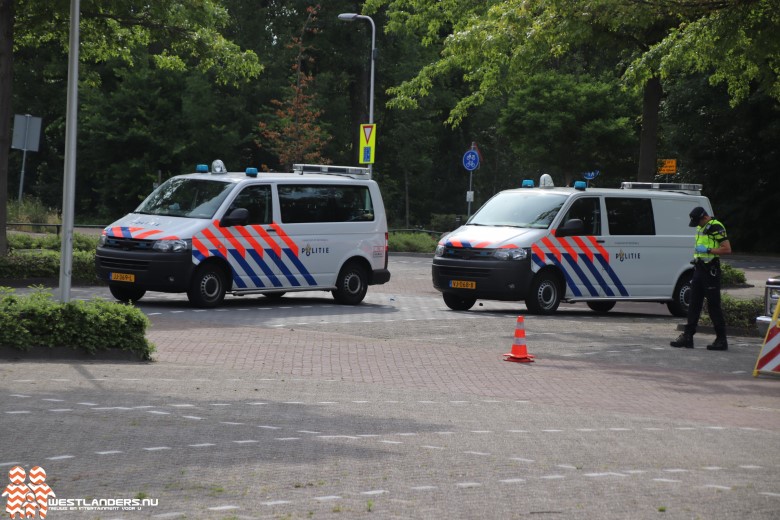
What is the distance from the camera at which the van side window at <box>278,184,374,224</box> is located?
19031 mm

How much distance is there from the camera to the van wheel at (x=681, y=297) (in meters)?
19.9

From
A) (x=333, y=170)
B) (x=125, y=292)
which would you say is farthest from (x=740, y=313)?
(x=125, y=292)

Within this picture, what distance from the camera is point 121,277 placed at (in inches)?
691

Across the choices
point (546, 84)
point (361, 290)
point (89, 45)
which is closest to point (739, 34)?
point (361, 290)

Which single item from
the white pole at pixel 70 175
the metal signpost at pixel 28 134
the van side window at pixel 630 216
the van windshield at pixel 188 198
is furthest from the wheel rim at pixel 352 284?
the metal signpost at pixel 28 134

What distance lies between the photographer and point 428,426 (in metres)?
8.66

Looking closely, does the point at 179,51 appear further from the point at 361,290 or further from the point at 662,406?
the point at 662,406

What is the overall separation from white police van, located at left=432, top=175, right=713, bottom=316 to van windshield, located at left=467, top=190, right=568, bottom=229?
16 millimetres

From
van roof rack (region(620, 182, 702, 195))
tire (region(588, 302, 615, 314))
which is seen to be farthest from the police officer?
tire (region(588, 302, 615, 314))

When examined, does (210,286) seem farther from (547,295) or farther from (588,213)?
(588,213)

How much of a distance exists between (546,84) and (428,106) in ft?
43.4

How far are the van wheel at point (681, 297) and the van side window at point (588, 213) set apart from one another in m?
1.84

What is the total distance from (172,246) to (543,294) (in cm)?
574

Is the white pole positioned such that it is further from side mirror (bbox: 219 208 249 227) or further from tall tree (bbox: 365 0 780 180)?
tall tree (bbox: 365 0 780 180)
